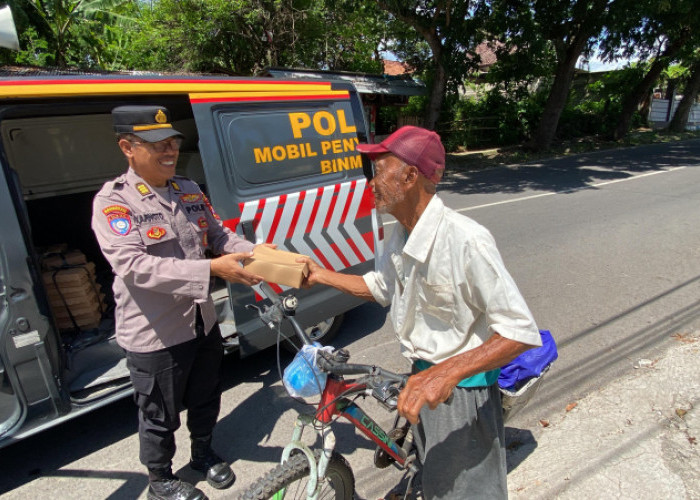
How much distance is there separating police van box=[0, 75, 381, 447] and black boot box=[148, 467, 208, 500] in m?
0.61

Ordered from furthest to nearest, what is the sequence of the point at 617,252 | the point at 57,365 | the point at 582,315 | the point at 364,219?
the point at 617,252 → the point at 582,315 → the point at 364,219 → the point at 57,365

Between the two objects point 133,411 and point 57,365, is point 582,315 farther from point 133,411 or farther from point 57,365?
point 57,365

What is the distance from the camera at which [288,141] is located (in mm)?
3268

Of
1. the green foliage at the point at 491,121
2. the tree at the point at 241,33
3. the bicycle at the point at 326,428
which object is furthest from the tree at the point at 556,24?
the bicycle at the point at 326,428

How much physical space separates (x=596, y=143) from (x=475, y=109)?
509cm

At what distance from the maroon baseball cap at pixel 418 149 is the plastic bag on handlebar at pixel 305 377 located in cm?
81

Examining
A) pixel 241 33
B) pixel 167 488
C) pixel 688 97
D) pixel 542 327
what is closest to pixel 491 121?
pixel 688 97

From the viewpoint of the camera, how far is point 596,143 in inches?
719

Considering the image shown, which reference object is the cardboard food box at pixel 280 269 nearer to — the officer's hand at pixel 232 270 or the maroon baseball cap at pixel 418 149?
the officer's hand at pixel 232 270

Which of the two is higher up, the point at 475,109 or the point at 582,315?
the point at 475,109

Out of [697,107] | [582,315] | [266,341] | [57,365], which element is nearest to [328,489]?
[266,341]

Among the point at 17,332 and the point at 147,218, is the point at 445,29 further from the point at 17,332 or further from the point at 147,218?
the point at 17,332

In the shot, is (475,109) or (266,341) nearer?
(266,341)

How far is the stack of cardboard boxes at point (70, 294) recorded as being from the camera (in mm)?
3523
